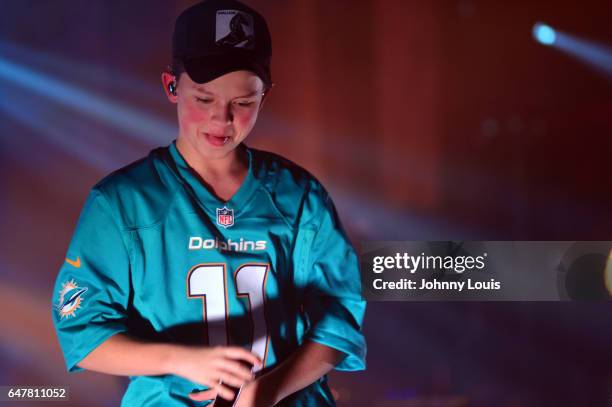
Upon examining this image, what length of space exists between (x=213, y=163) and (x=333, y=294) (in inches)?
16.7

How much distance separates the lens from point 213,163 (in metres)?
1.65

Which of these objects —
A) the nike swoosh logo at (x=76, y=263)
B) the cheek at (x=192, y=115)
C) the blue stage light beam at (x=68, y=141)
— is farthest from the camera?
the blue stage light beam at (x=68, y=141)

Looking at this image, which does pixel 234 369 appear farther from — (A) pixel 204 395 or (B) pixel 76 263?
(B) pixel 76 263

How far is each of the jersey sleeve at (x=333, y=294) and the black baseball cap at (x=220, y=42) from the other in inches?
16.0

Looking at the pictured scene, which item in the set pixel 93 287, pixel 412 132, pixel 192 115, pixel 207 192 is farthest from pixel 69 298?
pixel 412 132

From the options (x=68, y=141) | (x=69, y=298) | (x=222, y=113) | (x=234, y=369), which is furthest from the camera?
(x=68, y=141)

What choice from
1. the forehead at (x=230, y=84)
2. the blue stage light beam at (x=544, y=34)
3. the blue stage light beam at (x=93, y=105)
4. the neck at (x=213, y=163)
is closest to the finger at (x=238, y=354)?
the neck at (x=213, y=163)

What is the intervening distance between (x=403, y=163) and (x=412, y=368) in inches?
23.8

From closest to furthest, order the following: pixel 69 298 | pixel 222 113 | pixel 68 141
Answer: pixel 69 298 < pixel 222 113 < pixel 68 141

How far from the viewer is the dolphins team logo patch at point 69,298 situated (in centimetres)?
148

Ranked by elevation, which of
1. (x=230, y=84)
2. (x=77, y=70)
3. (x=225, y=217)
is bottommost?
(x=225, y=217)

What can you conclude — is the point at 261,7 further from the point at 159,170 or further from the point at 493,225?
the point at 493,225

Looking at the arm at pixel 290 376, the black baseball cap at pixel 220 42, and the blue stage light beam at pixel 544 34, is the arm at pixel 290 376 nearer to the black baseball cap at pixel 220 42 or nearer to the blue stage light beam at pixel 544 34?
the black baseball cap at pixel 220 42

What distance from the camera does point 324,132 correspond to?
2020 millimetres
